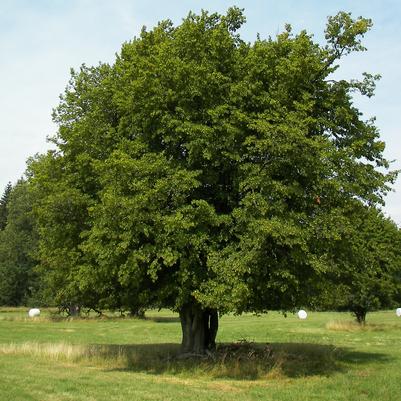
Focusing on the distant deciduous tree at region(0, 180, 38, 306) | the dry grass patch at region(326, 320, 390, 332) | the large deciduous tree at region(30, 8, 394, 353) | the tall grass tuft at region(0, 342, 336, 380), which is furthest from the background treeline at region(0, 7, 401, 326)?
the distant deciduous tree at region(0, 180, 38, 306)

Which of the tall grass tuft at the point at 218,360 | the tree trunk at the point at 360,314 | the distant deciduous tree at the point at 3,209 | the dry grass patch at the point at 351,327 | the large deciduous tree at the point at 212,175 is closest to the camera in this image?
the large deciduous tree at the point at 212,175

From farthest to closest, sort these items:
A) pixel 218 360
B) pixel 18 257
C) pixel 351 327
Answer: pixel 18 257
pixel 351 327
pixel 218 360

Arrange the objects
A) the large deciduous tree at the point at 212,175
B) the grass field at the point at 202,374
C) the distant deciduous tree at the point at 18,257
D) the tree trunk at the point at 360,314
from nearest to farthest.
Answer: the grass field at the point at 202,374
the large deciduous tree at the point at 212,175
the tree trunk at the point at 360,314
the distant deciduous tree at the point at 18,257

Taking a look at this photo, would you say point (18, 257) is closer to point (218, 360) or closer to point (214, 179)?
point (218, 360)

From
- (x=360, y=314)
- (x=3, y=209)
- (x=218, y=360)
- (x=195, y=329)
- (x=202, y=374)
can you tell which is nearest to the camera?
(x=202, y=374)

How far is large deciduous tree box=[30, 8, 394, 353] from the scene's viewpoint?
658 inches

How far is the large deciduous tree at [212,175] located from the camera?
54.8 ft

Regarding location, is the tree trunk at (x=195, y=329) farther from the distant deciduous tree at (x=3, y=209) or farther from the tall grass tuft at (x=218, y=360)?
the distant deciduous tree at (x=3, y=209)

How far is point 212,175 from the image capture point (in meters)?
18.6

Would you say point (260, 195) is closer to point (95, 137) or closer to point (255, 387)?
point (255, 387)

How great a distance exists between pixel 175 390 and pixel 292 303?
6437 millimetres

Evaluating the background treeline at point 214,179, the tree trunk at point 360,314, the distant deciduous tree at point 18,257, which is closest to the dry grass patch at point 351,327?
the tree trunk at point 360,314

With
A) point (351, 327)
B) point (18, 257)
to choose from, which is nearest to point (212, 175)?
point (351, 327)

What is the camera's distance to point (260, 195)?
16.6m
